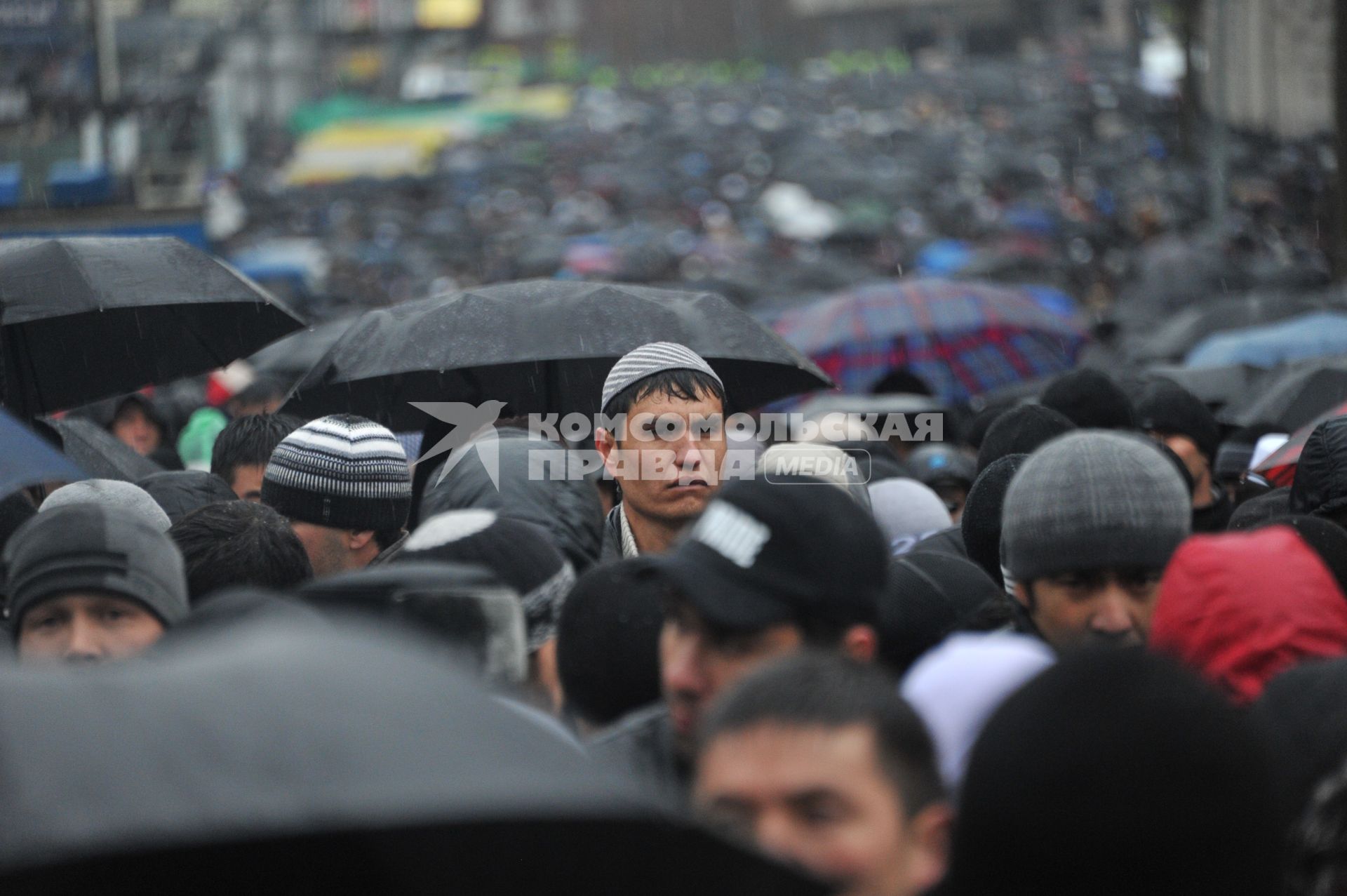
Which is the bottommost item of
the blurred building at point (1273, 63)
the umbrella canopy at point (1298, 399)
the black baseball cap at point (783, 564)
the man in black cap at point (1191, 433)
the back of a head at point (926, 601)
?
the blurred building at point (1273, 63)

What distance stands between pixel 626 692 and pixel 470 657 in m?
0.47

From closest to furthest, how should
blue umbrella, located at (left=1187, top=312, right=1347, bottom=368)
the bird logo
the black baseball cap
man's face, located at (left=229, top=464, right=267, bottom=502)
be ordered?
the black baseball cap
man's face, located at (left=229, top=464, right=267, bottom=502)
the bird logo
blue umbrella, located at (left=1187, top=312, right=1347, bottom=368)

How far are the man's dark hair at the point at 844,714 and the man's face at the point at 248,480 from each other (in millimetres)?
3794

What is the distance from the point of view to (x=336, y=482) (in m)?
4.88

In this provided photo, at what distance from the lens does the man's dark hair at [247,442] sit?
602 cm

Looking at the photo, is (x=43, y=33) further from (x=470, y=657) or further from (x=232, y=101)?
(x=232, y=101)

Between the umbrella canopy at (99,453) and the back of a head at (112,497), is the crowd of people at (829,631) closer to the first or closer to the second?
the back of a head at (112,497)

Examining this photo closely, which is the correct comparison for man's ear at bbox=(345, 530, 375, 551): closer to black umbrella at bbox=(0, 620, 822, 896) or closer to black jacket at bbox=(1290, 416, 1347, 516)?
black jacket at bbox=(1290, 416, 1347, 516)

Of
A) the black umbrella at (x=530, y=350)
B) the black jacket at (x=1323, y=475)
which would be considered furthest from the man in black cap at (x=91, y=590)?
the black jacket at (x=1323, y=475)

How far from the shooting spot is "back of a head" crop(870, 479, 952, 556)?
578cm

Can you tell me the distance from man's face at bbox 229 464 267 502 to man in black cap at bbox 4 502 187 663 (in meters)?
2.33

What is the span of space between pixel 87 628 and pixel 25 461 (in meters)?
Result: 0.86

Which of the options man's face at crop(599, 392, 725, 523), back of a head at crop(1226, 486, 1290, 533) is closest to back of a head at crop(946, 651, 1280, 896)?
man's face at crop(599, 392, 725, 523)

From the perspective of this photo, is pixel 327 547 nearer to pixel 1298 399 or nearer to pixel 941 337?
pixel 1298 399
